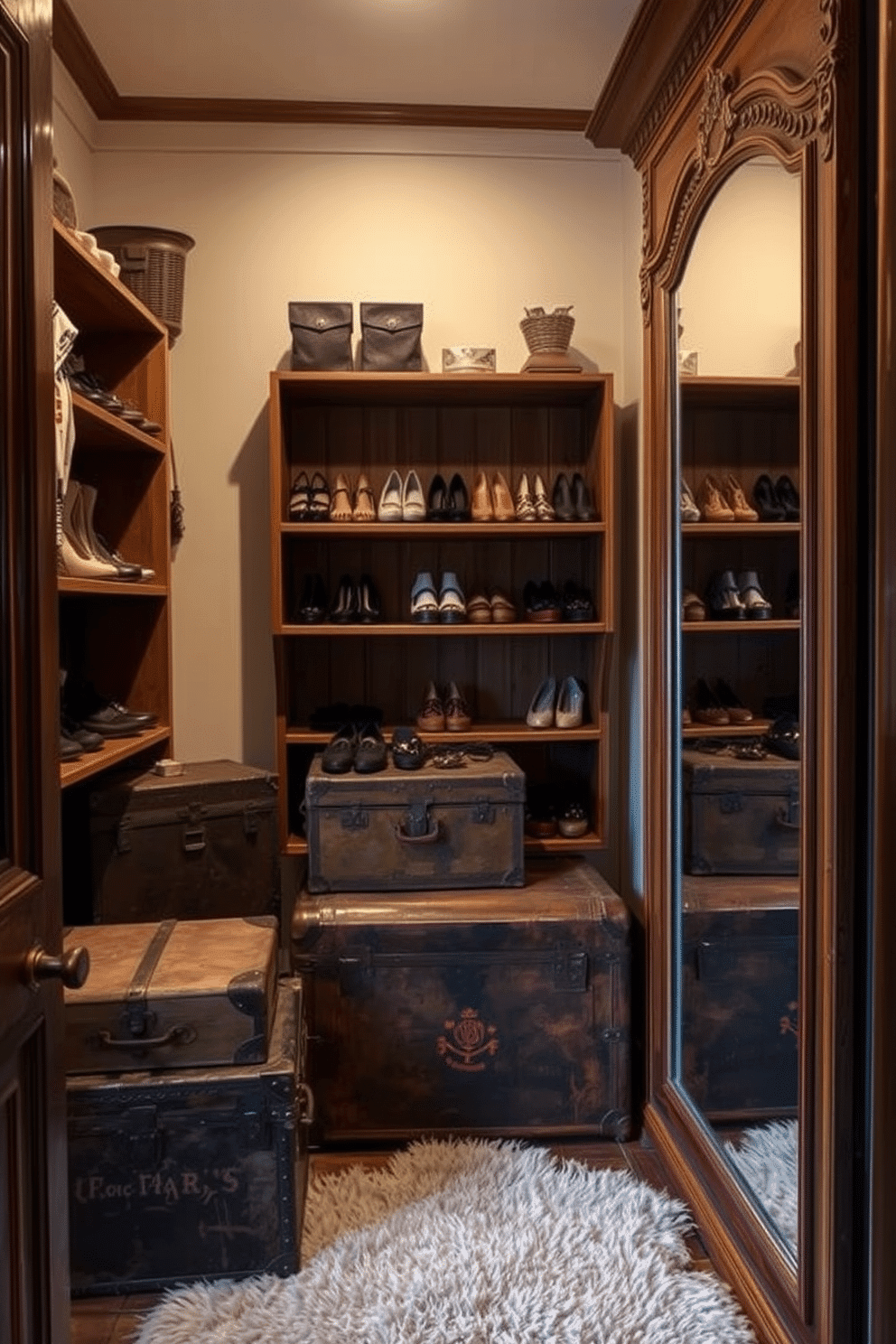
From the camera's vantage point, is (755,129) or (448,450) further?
(448,450)

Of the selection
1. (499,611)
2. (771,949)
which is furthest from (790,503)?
(499,611)

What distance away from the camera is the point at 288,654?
9.46ft

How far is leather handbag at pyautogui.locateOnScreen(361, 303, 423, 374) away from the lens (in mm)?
2668

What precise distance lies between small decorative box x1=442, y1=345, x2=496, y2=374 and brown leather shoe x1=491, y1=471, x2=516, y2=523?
0.31 m

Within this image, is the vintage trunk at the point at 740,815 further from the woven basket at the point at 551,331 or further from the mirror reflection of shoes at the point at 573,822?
the woven basket at the point at 551,331

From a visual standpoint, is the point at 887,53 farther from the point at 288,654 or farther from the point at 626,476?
the point at 288,654

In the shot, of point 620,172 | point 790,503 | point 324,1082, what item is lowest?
point 324,1082

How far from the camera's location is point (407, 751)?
2.48 meters

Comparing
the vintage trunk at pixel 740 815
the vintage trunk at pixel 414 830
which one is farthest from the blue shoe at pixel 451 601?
the vintage trunk at pixel 740 815

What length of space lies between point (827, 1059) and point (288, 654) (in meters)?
1.92

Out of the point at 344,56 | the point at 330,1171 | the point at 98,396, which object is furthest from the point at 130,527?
the point at 330,1171

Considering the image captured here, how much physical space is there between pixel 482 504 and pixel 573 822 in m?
0.94

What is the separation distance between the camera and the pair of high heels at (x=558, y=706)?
2768 mm

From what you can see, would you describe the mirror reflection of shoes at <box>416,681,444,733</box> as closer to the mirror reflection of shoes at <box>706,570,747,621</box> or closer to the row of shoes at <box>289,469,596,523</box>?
the row of shoes at <box>289,469,596,523</box>
